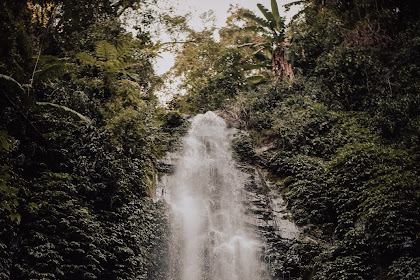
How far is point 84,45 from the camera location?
12.5 m

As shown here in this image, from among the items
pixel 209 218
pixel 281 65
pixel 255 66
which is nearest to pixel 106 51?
pixel 209 218

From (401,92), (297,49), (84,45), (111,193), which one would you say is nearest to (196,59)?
(297,49)

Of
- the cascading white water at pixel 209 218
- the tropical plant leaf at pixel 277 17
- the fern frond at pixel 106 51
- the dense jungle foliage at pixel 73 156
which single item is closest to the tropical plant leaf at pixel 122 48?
the dense jungle foliage at pixel 73 156

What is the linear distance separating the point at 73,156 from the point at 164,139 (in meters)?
6.04

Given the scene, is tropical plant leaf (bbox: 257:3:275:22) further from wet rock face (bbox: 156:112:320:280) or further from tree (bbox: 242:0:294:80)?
wet rock face (bbox: 156:112:320:280)

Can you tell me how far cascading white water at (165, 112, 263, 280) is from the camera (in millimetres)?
10953

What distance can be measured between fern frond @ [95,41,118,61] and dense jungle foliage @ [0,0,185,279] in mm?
32

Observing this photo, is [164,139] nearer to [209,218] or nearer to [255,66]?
[209,218]

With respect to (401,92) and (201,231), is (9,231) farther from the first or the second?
(401,92)

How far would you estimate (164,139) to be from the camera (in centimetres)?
1509

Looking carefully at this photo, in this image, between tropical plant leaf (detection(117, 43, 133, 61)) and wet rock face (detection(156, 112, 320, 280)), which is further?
tropical plant leaf (detection(117, 43, 133, 61))

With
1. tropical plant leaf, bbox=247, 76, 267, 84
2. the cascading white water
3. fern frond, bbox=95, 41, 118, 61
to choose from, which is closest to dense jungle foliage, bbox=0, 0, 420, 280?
fern frond, bbox=95, 41, 118, 61

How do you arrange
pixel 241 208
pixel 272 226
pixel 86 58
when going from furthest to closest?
pixel 241 208
pixel 272 226
pixel 86 58

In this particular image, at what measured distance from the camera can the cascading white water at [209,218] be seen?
431 inches
